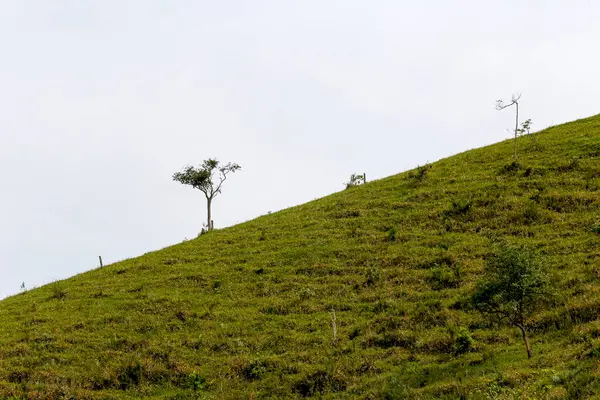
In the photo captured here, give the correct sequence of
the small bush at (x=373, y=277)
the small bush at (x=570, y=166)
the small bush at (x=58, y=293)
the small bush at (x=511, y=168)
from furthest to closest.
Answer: the small bush at (x=511, y=168), the small bush at (x=570, y=166), the small bush at (x=58, y=293), the small bush at (x=373, y=277)

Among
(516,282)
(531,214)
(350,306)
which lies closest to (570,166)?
(531,214)

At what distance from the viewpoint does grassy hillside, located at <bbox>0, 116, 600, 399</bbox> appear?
23.4 metres

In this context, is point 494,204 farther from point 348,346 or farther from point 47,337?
point 47,337

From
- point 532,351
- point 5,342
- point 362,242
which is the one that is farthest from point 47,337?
point 532,351

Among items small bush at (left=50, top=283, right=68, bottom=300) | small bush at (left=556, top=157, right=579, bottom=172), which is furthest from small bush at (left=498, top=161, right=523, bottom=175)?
small bush at (left=50, top=283, right=68, bottom=300)

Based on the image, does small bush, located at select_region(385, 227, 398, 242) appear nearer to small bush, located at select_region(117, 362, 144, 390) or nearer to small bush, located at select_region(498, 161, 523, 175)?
small bush, located at select_region(498, 161, 523, 175)

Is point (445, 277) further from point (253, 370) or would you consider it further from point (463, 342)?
point (253, 370)

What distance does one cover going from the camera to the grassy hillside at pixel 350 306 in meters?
23.4

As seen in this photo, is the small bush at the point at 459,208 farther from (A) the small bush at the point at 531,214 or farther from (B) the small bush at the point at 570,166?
(B) the small bush at the point at 570,166

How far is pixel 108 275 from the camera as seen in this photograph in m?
44.6

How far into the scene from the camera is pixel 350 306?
1236 inches

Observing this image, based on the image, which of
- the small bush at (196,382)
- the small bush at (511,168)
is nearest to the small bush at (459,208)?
the small bush at (511,168)

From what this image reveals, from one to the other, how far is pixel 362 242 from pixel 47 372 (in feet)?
68.8

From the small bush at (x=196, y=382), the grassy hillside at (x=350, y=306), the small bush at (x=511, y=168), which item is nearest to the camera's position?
the grassy hillside at (x=350, y=306)
